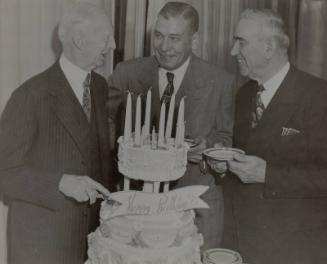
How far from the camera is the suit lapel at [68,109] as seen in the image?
204 cm

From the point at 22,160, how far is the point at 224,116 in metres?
1.22

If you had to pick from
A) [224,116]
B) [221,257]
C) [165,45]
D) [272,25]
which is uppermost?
[272,25]

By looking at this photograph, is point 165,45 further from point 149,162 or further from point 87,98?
point 149,162

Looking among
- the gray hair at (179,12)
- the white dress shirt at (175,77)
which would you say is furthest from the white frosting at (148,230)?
the gray hair at (179,12)

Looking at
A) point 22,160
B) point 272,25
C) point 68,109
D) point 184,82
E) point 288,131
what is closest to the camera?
point 22,160

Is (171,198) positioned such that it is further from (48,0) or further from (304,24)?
(304,24)

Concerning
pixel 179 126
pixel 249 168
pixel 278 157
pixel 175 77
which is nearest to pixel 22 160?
pixel 179 126

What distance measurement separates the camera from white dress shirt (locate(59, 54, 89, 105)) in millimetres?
2117

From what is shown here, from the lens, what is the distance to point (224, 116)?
106 inches

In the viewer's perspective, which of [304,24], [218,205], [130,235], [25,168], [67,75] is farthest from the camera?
[304,24]

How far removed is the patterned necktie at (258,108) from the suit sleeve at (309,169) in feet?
0.74

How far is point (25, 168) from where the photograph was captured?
1.95m

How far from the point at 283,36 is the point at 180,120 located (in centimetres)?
96

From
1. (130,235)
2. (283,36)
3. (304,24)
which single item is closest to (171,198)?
(130,235)
